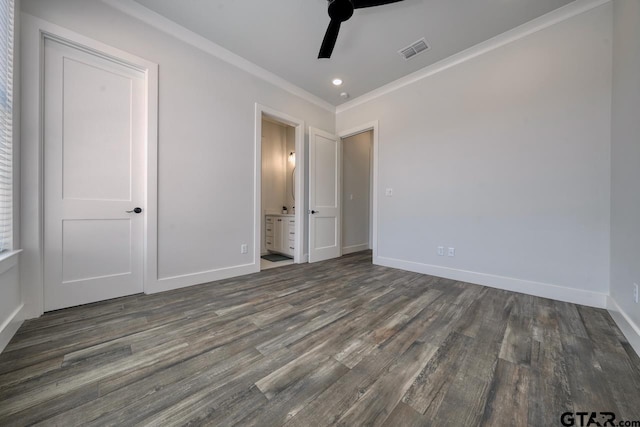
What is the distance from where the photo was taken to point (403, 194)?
343cm

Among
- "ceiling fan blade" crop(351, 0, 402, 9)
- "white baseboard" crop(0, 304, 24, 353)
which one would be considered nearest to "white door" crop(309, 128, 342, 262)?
"ceiling fan blade" crop(351, 0, 402, 9)

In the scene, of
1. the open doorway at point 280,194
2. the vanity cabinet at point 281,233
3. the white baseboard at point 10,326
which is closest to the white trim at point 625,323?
the open doorway at point 280,194

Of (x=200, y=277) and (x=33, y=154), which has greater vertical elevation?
(x=33, y=154)

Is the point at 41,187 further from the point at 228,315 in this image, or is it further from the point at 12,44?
the point at 228,315

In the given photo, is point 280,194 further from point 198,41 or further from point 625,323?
point 625,323

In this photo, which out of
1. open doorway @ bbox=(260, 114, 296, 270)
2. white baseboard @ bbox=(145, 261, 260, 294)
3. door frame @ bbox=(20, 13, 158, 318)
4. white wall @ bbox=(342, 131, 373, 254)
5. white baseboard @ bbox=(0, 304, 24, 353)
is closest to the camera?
white baseboard @ bbox=(0, 304, 24, 353)

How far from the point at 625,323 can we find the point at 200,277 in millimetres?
3694

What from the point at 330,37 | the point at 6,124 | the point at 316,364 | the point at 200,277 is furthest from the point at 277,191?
the point at 316,364

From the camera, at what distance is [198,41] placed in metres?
2.63

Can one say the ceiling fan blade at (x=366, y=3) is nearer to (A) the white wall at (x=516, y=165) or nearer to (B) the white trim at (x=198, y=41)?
(A) the white wall at (x=516, y=165)

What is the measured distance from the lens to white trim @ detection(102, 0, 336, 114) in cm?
221

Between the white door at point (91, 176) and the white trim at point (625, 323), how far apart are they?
3.89 metres

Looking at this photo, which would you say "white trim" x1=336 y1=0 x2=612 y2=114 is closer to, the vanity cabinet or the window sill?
the vanity cabinet

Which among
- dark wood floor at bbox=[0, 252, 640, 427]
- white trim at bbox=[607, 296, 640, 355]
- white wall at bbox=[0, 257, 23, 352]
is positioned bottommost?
dark wood floor at bbox=[0, 252, 640, 427]
